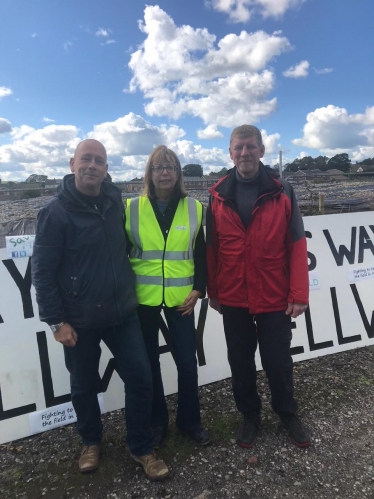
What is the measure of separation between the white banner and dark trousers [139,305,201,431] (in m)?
0.71

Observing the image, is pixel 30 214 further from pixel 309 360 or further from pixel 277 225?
pixel 309 360

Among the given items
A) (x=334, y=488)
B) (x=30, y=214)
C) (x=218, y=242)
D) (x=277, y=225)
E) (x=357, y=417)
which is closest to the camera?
(x=334, y=488)

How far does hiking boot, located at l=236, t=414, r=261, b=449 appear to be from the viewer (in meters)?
2.87

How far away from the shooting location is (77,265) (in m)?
2.35

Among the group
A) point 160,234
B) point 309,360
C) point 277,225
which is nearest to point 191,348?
point 160,234

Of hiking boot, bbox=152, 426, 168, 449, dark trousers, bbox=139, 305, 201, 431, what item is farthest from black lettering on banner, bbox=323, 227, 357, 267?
hiking boot, bbox=152, 426, 168, 449

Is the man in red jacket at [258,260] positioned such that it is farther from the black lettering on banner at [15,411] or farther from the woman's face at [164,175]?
the black lettering on banner at [15,411]

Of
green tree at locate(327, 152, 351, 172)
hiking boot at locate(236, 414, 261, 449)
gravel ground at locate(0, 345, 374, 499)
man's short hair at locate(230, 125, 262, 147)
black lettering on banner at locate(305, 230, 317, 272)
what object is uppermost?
green tree at locate(327, 152, 351, 172)

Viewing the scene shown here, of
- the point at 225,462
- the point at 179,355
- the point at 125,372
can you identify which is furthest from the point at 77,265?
the point at 225,462

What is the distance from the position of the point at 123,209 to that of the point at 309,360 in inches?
113

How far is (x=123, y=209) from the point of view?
8.66ft

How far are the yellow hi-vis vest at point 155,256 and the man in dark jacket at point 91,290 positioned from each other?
0.33 feet

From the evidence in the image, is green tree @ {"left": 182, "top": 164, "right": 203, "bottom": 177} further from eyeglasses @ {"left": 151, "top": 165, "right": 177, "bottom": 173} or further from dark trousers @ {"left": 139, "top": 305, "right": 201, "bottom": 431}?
dark trousers @ {"left": 139, "top": 305, "right": 201, "bottom": 431}

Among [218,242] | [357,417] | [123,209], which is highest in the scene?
[123,209]
